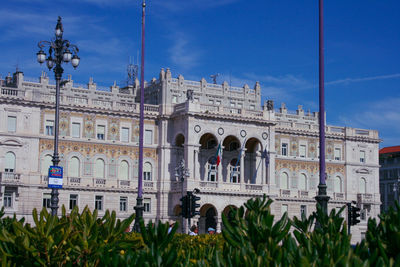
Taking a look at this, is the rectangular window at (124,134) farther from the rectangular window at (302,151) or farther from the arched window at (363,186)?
the arched window at (363,186)

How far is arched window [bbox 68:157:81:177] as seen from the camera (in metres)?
53.0

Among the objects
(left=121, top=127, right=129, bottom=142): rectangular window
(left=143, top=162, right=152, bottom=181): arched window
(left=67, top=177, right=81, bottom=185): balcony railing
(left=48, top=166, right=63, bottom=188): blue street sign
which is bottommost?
(left=48, top=166, right=63, bottom=188): blue street sign

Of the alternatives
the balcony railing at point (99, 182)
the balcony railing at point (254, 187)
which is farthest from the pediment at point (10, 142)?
the balcony railing at point (254, 187)

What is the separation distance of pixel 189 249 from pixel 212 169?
50.3m

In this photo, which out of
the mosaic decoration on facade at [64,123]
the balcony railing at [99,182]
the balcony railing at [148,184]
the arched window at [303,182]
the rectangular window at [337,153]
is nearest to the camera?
the mosaic decoration on facade at [64,123]

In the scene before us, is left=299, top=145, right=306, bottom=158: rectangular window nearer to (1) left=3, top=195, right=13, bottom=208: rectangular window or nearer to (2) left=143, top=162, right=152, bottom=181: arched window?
(2) left=143, top=162, right=152, bottom=181: arched window

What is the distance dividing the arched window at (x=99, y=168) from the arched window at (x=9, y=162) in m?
6.56

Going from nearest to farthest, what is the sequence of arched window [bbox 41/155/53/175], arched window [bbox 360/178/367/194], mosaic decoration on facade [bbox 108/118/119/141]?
arched window [bbox 41/155/53/175] < mosaic decoration on facade [bbox 108/118/119/141] < arched window [bbox 360/178/367/194]

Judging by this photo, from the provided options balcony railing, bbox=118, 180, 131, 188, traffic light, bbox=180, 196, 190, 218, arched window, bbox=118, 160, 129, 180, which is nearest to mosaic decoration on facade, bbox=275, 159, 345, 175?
arched window, bbox=118, 160, 129, 180

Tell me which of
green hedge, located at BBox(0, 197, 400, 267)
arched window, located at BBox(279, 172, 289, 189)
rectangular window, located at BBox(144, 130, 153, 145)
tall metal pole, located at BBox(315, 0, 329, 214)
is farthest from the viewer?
arched window, located at BBox(279, 172, 289, 189)

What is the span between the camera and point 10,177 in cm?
4978

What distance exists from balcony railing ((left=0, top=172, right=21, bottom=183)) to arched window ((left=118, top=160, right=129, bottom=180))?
856 cm

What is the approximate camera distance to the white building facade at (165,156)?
51.2 metres

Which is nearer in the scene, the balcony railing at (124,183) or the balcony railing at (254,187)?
the balcony railing at (124,183)
